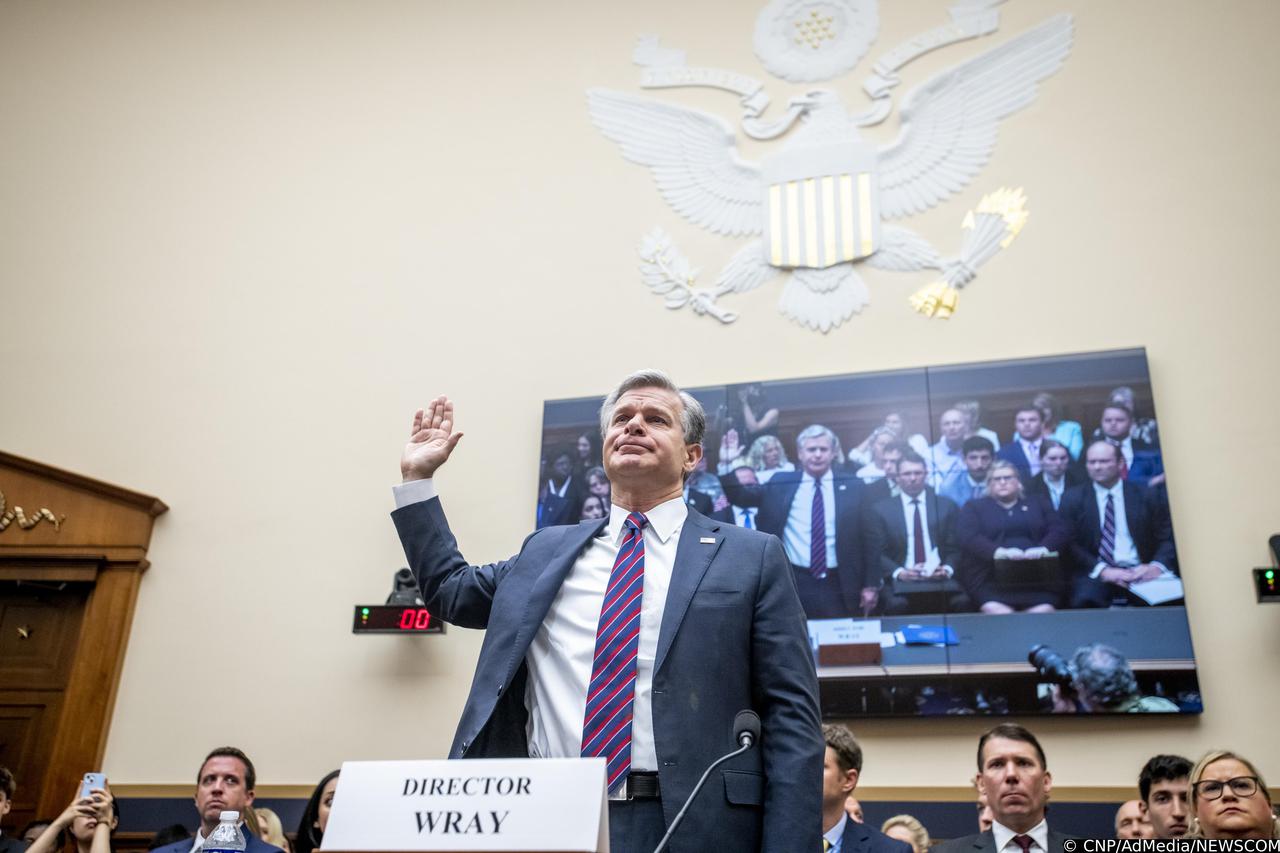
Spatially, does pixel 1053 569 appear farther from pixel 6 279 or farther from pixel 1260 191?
pixel 6 279

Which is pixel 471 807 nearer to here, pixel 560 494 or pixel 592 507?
pixel 592 507

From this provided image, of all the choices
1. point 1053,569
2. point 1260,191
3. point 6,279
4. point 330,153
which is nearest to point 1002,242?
point 1260,191

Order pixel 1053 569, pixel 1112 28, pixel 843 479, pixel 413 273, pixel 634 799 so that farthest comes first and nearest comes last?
1. pixel 413 273
2. pixel 1112 28
3. pixel 843 479
4. pixel 1053 569
5. pixel 634 799

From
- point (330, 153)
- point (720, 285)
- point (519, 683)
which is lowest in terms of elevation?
point (519, 683)

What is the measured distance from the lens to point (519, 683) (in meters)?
2.04

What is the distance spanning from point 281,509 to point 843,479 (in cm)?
316

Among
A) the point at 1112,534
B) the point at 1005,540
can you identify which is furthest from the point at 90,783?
the point at 1112,534

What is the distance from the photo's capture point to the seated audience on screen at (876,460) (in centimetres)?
549

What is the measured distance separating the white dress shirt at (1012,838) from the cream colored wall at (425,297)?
1.45m

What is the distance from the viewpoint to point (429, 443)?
7.39 feet

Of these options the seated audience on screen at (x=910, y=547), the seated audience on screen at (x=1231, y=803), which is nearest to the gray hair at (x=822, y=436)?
the seated audience on screen at (x=910, y=547)

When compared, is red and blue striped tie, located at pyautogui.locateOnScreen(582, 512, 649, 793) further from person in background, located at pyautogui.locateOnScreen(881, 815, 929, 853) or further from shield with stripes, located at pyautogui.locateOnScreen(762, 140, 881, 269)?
shield with stripes, located at pyautogui.locateOnScreen(762, 140, 881, 269)

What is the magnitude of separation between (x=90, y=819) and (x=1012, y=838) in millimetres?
3776

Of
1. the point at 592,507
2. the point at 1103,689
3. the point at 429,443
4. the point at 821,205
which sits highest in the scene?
the point at 821,205
